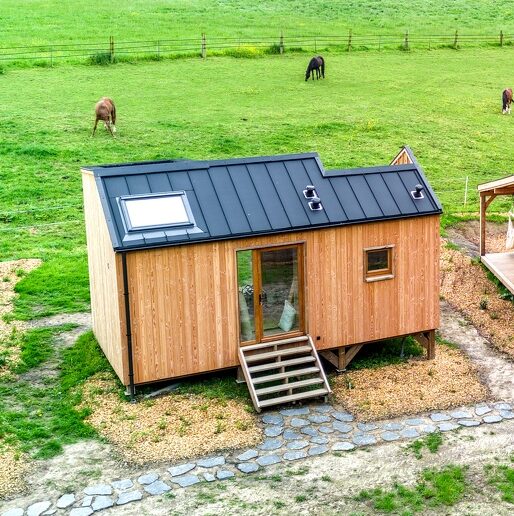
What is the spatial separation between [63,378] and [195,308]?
286cm

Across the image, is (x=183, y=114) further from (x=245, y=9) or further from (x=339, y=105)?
(x=245, y=9)

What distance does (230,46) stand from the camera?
41750mm

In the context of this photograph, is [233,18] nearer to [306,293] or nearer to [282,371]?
[306,293]

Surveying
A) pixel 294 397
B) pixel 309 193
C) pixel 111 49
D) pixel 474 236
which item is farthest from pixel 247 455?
pixel 111 49

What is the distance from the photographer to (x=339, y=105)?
33.6 metres

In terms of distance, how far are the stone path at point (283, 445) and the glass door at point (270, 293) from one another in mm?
1512

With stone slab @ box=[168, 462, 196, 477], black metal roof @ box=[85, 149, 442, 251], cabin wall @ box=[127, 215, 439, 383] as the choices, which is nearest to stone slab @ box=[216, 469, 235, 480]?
stone slab @ box=[168, 462, 196, 477]

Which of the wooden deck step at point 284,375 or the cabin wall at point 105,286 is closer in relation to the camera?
the cabin wall at point 105,286

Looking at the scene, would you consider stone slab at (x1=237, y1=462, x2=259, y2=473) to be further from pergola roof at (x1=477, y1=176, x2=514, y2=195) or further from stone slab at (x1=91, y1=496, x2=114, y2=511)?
pergola roof at (x1=477, y1=176, x2=514, y2=195)

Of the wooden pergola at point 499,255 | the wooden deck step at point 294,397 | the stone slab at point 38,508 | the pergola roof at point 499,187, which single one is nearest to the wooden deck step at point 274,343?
the wooden deck step at point 294,397

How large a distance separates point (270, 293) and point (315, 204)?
1699 millimetres

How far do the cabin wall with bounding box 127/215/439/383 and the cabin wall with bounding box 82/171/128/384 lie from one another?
213 mm

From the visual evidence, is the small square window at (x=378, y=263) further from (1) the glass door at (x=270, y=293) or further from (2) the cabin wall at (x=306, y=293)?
(1) the glass door at (x=270, y=293)

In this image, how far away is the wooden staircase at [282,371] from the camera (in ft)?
42.5
